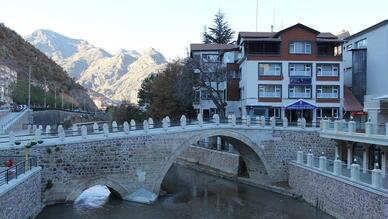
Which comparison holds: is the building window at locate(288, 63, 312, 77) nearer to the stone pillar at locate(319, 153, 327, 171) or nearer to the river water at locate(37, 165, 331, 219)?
the river water at locate(37, 165, 331, 219)

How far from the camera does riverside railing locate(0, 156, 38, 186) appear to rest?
21.5 meters

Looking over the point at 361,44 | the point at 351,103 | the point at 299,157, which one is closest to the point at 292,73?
the point at 351,103

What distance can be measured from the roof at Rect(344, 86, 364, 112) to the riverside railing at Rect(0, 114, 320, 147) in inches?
535

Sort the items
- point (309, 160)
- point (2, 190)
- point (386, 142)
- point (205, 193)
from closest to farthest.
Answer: point (2, 190) < point (386, 142) < point (309, 160) < point (205, 193)

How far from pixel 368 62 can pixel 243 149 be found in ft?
64.4

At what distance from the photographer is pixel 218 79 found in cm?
5356

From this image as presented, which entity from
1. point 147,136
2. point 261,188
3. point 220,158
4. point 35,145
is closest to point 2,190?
point 35,145

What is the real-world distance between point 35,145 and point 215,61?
102ft

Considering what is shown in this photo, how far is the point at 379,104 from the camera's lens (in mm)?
33188

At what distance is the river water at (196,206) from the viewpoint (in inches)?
1155

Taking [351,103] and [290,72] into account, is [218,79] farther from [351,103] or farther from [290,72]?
[351,103]

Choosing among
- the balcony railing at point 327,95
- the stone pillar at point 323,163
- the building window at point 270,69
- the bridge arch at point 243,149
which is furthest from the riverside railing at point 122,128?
the balcony railing at point 327,95

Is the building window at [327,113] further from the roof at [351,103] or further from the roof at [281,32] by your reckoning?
the roof at [281,32]

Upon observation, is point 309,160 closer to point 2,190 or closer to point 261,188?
point 261,188
